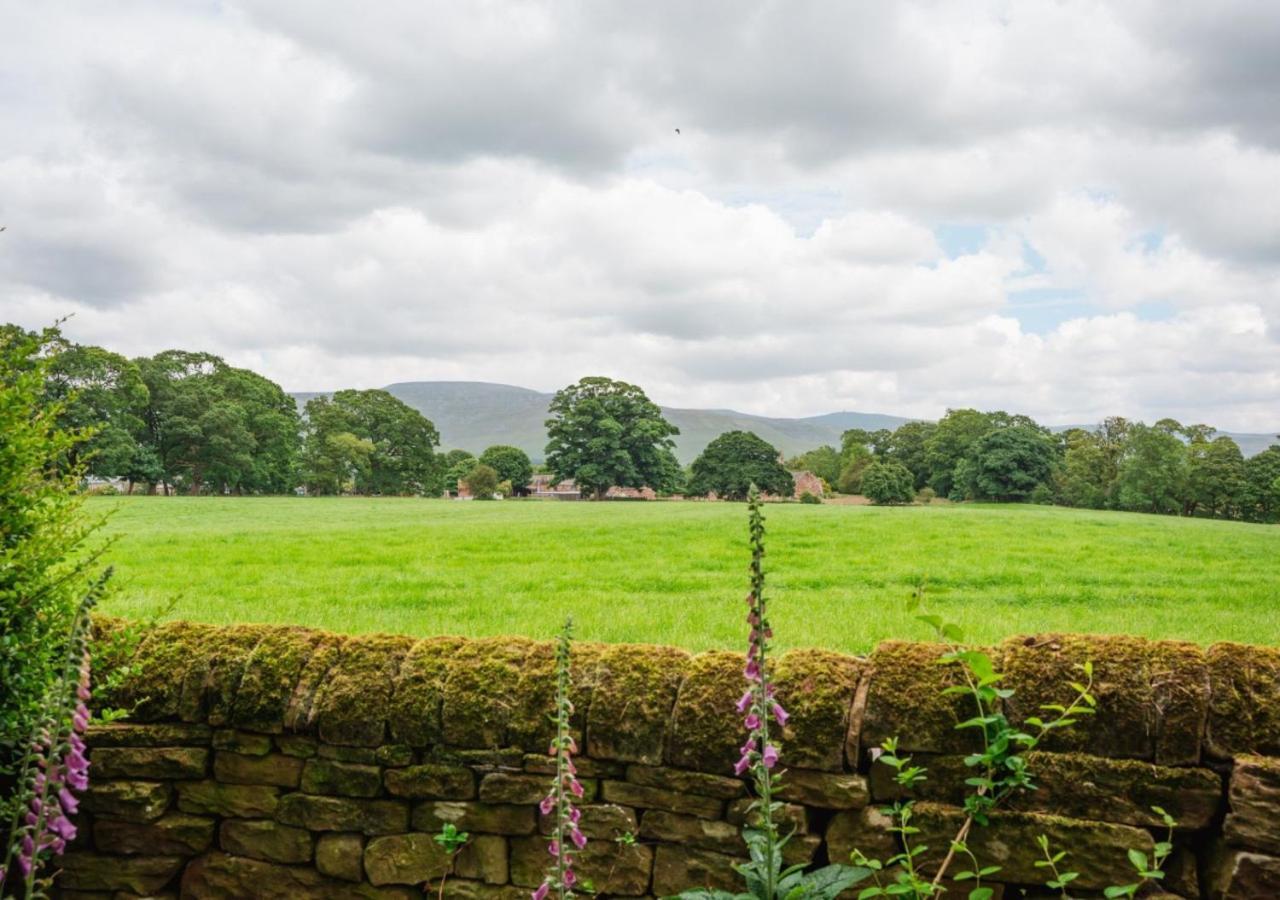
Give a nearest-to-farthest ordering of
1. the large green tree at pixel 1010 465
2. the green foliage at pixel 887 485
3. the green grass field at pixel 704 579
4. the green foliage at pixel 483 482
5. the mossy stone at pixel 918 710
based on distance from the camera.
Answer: the mossy stone at pixel 918 710 → the green grass field at pixel 704 579 → the large green tree at pixel 1010 465 → the green foliage at pixel 887 485 → the green foliage at pixel 483 482

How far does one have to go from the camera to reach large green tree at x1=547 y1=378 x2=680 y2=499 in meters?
85.8

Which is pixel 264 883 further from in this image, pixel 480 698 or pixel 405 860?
pixel 480 698

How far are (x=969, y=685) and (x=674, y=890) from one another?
1790mm

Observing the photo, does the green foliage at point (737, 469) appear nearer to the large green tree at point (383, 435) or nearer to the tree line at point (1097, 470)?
the tree line at point (1097, 470)

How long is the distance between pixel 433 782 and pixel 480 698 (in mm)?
526

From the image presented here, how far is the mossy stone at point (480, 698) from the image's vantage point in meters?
4.30

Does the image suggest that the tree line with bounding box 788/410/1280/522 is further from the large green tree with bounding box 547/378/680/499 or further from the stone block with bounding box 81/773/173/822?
the stone block with bounding box 81/773/173/822

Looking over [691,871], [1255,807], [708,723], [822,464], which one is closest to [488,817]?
[691,871]

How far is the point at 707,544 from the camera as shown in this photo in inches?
703

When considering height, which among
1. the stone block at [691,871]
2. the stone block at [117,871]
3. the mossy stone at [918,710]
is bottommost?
the stone block at [117,871]

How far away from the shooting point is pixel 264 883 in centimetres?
461

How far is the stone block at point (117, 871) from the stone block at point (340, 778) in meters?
1.04

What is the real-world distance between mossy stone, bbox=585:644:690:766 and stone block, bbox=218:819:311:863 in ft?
5.95

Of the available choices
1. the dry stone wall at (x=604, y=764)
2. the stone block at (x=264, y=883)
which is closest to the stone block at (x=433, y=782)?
the dry stone wall at (x=604, y=764)
